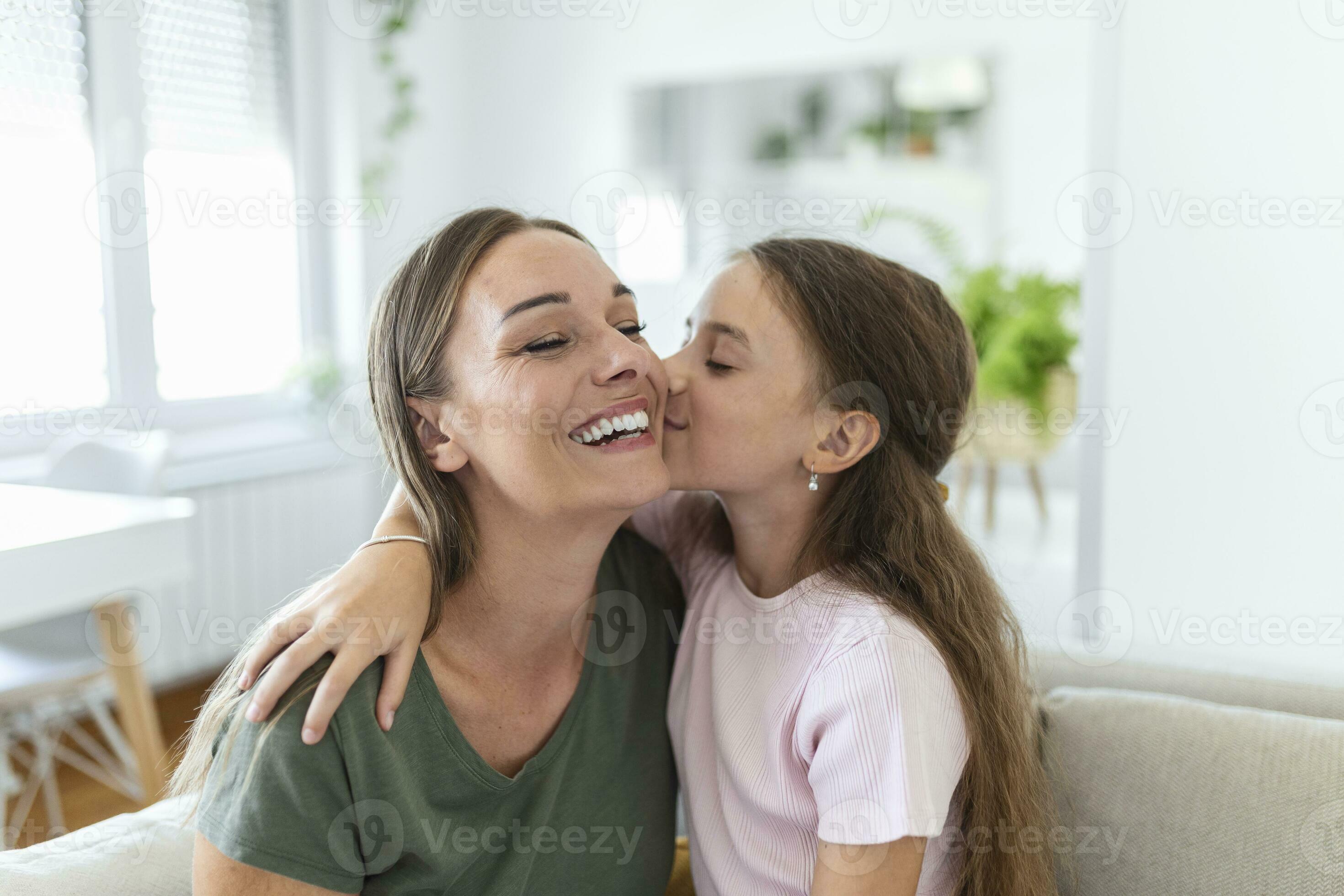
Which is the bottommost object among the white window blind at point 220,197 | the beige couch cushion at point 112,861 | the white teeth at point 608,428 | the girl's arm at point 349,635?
the beige couch cushion at point 112,861

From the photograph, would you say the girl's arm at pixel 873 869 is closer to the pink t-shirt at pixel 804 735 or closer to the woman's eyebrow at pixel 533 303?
the pink t-shirt at pixel 804 735

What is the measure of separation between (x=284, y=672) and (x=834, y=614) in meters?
0.57

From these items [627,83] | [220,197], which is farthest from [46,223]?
[627,83]

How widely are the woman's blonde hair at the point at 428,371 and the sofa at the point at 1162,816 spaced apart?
0.10 m

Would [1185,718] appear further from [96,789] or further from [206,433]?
[206,433]

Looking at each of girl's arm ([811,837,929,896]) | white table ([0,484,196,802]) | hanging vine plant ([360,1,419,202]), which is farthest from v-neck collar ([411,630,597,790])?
hanging vine plant ([360,1,419,202])

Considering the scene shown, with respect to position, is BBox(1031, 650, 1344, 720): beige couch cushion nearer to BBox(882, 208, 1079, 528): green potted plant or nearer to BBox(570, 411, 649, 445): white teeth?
BBox(570, 411, 649, 445): white teeth

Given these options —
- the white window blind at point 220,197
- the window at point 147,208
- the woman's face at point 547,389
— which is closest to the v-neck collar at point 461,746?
the woman's face at point 547,389

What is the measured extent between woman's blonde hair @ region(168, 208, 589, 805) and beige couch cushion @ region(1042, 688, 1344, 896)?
753mm

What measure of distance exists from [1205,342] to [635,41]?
2.96 m

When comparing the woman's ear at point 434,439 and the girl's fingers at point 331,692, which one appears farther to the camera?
the woman's ear at point 434,439

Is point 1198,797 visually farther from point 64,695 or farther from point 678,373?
point 64,695

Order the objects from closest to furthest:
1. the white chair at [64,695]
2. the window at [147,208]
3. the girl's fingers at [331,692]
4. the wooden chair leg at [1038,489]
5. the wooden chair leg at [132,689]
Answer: the girl's fingers at [331,692]
the white chair at [64,695]
the wooden chair leg at [132,689]
the window at [147,208]
the wooden chair leg at [1038,489]

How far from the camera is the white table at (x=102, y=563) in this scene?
1986 millimetres
